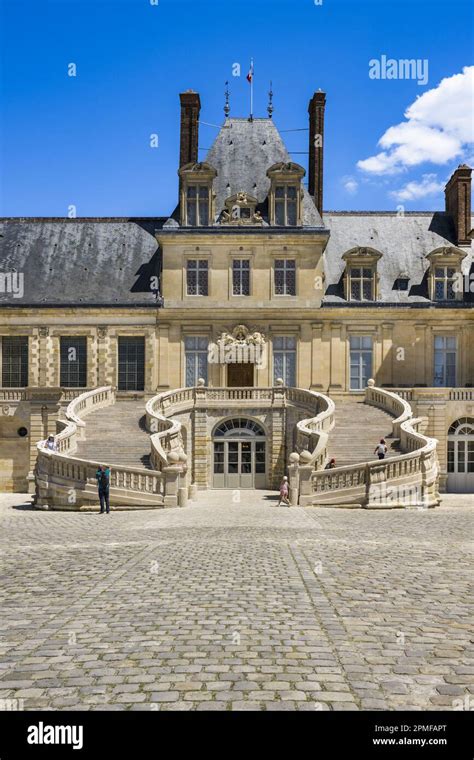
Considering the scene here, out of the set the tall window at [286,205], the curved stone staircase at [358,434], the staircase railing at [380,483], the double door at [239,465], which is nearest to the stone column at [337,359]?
the curved stone staircase at [358,434]

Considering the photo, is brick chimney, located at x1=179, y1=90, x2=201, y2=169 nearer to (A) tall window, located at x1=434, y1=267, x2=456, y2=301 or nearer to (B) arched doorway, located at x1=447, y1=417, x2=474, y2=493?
(A) tall window, located at x1=434, y1=267, x2=456, y2=301

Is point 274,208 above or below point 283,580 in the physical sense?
above

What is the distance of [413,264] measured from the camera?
39.6 metres

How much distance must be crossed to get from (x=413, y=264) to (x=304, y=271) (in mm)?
6478

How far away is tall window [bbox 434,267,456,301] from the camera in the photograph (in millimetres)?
37906

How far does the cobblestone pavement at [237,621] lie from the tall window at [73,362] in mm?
21998

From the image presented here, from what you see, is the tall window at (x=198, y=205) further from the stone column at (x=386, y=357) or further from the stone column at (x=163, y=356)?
the stone column at (x=386, y=357)

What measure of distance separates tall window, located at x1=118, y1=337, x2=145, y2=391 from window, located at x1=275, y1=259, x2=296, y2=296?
7086 millimetres

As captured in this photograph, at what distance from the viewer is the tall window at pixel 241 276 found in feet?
122

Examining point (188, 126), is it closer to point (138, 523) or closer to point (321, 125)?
point (321, 125)

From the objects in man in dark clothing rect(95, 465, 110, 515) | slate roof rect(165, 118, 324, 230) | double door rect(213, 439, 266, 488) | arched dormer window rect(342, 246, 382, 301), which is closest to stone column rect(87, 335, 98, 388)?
slate roof rect(165, 118, 324, 230)

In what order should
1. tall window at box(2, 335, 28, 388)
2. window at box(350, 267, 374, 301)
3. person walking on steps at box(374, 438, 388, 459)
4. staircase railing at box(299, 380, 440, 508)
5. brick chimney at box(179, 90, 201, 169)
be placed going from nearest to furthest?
staircase railing at box(299, 380, 440, 508) → person walking on steps at box(374, 438, 388, 459) → tall window at box(2, 335, 28, 388) → window at box(350, 267, 374, 301) → brick chimney at box(179, 90, 201, 169)

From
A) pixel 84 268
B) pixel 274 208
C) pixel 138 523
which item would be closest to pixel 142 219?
pixel 84 268

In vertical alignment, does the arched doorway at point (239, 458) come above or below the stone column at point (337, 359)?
below
